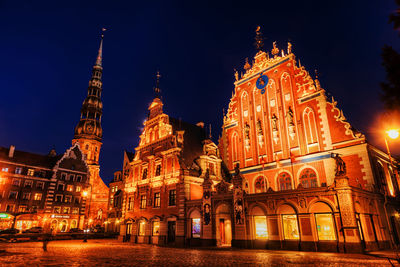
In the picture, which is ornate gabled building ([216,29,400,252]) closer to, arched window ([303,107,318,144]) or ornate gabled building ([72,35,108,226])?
arched window ([303,107,318,144])

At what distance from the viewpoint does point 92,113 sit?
9038 cm

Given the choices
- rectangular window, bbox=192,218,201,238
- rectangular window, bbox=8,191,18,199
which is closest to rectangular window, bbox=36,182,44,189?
rectangular window, bbox=8,191,18,199

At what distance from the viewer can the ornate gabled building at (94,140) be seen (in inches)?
2672

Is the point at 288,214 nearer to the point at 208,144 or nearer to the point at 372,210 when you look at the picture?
the point at 372,210

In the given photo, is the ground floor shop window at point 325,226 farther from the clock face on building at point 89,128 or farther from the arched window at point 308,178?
the clock face on building at point 89,128

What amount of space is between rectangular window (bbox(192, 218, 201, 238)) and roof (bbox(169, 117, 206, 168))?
652 centimetres

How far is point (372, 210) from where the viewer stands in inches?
801

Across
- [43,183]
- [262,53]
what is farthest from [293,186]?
[43,183]

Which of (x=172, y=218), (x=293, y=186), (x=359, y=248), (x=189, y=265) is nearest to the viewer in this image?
(x=189, y=265)

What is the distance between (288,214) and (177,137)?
1680cm

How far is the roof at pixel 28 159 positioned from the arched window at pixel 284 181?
4798 centimetres

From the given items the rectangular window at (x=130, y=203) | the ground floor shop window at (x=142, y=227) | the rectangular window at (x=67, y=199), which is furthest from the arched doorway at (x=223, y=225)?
the rectangular window at (x=67, y=199)

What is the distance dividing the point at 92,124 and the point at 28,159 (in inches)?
1497

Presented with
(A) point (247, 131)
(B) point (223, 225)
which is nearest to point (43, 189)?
(B) point (223, 225)
